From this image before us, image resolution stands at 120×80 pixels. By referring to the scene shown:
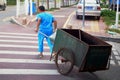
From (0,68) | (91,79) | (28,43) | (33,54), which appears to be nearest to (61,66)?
(91,79)

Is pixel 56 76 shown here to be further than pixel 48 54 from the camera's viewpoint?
No

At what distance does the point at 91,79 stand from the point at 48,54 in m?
3.43

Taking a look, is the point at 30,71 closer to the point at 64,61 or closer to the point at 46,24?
the point at 64,61

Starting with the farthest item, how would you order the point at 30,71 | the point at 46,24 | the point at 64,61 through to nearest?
the point at 46,24, the point at 30,71, the point at 64,61

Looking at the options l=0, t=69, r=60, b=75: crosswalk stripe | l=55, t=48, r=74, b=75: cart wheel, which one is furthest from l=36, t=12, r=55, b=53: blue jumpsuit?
l=0, t=69, r=60, b=75: crosswalk stripe

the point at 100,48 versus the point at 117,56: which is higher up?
the point at 100,48

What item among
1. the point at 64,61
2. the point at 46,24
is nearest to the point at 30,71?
the point at 64,61

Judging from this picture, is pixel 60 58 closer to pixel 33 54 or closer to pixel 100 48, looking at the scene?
pixel 100 48

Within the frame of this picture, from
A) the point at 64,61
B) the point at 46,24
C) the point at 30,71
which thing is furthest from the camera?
the point at 46,24

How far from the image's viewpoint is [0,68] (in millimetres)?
9469

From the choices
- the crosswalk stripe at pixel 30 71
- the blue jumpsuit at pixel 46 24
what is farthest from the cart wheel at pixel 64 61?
the blue jumpsuit at pixel 46 24

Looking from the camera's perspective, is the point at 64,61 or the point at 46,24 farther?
the point at 46,24

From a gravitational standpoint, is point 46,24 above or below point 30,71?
above

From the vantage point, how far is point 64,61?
9.08 metres
